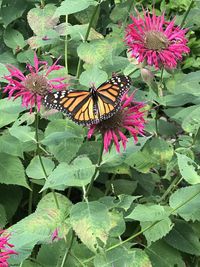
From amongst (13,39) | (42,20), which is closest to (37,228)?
(42,20)

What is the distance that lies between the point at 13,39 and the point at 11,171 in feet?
1.99

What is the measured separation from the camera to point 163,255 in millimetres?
1717

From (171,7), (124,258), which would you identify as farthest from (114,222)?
(171,7)

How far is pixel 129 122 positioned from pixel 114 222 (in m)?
0.28

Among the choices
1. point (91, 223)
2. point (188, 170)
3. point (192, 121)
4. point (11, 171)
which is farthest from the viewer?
point (11, 171)

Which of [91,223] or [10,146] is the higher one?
[91,223]

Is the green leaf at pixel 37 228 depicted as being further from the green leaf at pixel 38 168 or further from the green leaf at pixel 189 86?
the green leaf at pixel 189 86

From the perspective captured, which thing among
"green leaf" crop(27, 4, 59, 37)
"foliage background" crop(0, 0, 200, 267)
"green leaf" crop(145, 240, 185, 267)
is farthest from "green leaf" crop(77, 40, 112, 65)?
"green leaf" crop(145, 240, 185, 267)

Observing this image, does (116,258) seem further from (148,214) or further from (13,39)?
(13,39)

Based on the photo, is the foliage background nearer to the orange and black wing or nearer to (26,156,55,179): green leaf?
(26,156,55,179): green leaf

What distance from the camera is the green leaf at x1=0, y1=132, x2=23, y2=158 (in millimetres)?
1681

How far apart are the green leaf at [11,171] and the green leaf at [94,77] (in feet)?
1.23

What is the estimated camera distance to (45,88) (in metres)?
1.44

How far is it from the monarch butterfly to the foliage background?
107 mm
